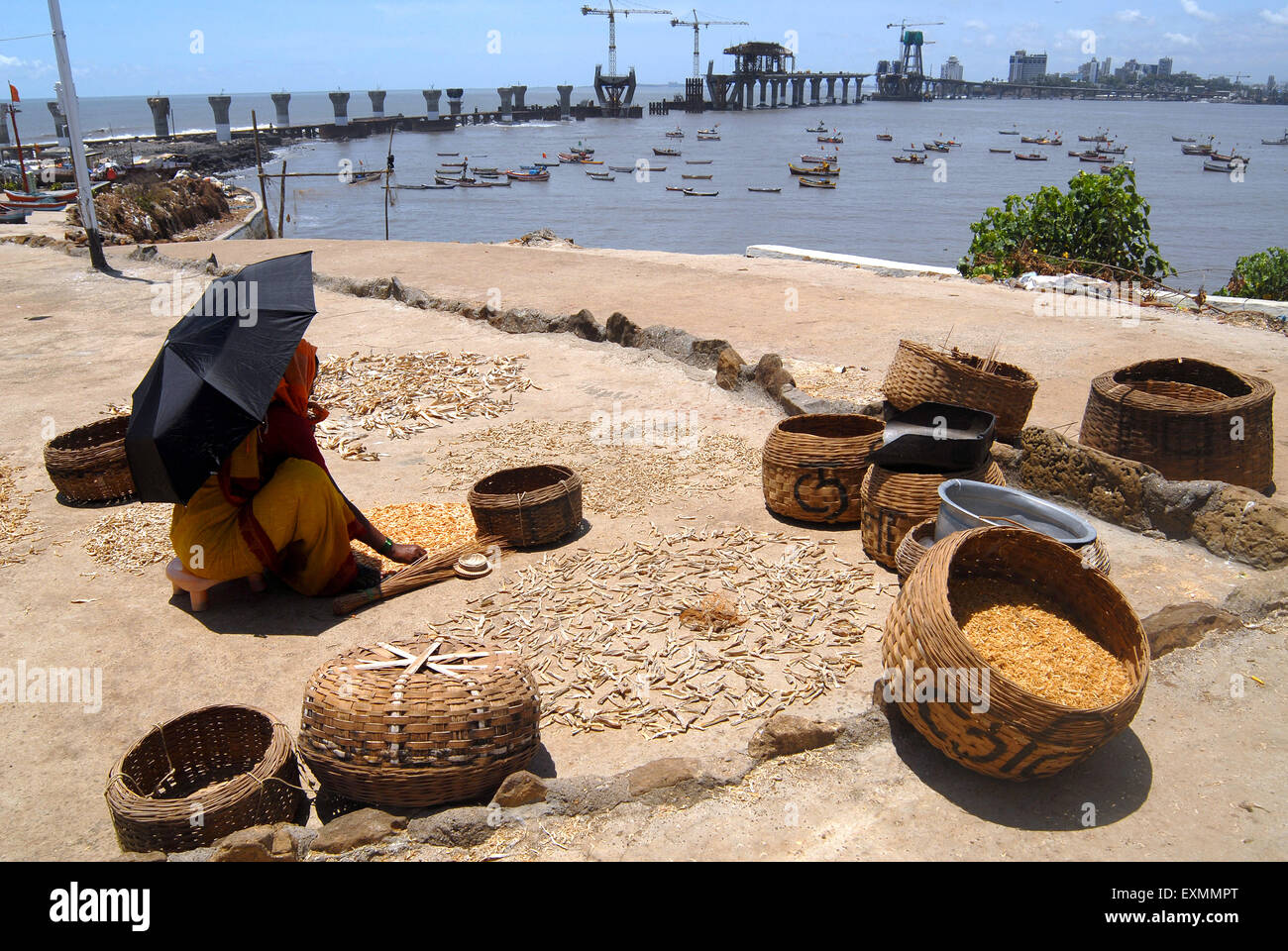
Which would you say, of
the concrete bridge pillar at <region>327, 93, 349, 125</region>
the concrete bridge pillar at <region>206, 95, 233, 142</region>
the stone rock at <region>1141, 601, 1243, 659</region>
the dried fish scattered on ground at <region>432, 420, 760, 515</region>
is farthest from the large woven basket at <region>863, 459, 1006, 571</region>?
the concrete bridge pillar at <region>327, 93, 349, 125</region>

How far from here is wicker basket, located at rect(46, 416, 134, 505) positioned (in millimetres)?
5641

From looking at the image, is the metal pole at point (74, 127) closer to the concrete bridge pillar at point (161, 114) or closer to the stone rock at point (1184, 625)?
the stone rock at point (1184, 625)

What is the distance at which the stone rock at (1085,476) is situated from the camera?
501 centimetres

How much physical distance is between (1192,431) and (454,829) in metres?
4.65

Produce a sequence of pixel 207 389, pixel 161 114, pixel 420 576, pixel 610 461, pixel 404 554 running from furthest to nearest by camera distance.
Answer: pixel 161 114 → pixel 610 461 → pixel 404 554 → pixel 420 576 → pixel 207 389

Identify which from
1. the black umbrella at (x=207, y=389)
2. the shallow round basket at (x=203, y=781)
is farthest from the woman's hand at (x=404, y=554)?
the shallow round basket at (x=203, y=781)

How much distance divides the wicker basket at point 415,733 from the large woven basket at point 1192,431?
411 centimetres

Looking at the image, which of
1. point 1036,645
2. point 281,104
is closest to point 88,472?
point 1036,645

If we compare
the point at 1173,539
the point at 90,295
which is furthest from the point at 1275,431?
the point at 90,295

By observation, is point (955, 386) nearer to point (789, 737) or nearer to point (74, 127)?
point (789, 737)

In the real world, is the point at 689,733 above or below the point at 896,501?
below

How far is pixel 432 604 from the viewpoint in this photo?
454 centimetres

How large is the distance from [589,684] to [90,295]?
1104cm

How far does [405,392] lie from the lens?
25.4ft
